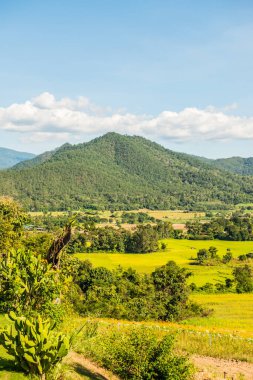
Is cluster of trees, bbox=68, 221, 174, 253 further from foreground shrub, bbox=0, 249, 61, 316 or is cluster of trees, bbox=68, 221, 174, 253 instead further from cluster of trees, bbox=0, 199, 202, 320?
foreground shrub, bbox=0, 249, 61, 316

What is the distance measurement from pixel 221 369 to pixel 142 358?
4979 mm

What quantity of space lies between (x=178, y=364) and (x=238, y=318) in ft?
101

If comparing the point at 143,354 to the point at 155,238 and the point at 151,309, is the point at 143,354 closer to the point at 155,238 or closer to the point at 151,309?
the point at 151,309

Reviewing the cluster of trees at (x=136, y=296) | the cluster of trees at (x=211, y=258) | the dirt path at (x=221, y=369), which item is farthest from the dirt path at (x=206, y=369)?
the cluster of trees at (x=211, y=258)

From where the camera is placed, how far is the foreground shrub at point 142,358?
1568 centimetres

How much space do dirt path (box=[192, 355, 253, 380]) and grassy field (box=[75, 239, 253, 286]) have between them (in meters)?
51.9

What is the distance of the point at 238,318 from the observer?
144ft

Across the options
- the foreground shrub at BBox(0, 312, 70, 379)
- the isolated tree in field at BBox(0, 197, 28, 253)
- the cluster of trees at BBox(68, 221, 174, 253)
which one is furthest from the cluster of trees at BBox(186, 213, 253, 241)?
the foreground shrub at BBox(0, 312, 70, 379)

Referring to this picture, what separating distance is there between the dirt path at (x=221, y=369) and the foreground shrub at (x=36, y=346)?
28.6 ft

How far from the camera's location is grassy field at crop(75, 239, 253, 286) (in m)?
81.8

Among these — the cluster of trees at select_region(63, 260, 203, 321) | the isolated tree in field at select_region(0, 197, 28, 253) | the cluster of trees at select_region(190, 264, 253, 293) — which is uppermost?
the isolated tree in field at select_region(0, 197, 28, 253)

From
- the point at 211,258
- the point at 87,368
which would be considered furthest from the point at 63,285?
the point at 211,258

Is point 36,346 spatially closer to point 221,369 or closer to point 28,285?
point 28,285

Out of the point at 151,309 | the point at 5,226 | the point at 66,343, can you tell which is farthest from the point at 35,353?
the point at 151,309
